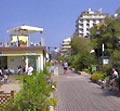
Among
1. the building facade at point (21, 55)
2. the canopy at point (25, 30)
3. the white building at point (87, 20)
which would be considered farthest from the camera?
the white building at point (87, 20)

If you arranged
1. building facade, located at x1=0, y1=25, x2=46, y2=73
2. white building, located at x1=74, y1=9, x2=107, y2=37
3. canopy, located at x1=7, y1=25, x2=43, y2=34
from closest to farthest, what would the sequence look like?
1. building facade, located at x1=0, y1=25, x2=46, y2=73
2. canopy, located at x1=7, y1=25, x2=43, y2=34
3. white building, located at x1=74, y1=9, x2=107, y2=37

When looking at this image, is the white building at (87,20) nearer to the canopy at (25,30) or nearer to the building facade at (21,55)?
the canopy at (25,30)

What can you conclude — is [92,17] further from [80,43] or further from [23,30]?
[23,30]

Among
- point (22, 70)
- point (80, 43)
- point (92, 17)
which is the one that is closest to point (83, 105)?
point (22, 70)

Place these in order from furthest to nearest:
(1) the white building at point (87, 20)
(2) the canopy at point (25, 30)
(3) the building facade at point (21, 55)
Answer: (1) the white building at point (87, 20), (2) the canopy at point (25, 30), (3) the building facade at point (21, 55)

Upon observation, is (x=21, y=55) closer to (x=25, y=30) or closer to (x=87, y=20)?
(x=25, y=30)

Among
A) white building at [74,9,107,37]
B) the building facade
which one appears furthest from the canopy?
white building at [74,9,107,37]

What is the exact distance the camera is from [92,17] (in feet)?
546

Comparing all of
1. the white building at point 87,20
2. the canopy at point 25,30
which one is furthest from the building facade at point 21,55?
the white building at point 87,20

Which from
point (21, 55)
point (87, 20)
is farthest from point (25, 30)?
point (87, 20)

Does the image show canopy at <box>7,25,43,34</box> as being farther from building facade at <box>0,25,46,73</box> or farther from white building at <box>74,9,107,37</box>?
white building at <box>74,9,107,37</box>

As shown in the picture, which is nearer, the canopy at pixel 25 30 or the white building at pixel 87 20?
the canopy at pixel 25 30

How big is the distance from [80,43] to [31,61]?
1934 inches

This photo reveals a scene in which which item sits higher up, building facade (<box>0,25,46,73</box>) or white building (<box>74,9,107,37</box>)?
white building (<box>74,9,107,37</box>)
